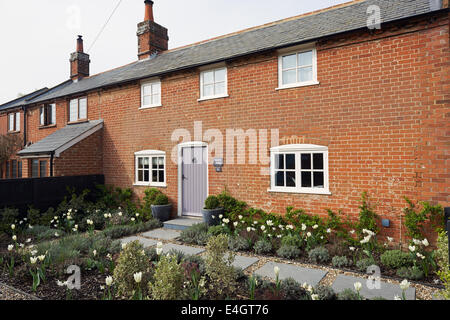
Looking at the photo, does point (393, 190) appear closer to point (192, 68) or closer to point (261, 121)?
point (261, 121)

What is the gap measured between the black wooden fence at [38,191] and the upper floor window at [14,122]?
940 cm

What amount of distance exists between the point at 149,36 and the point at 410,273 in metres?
14.0

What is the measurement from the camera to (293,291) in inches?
160

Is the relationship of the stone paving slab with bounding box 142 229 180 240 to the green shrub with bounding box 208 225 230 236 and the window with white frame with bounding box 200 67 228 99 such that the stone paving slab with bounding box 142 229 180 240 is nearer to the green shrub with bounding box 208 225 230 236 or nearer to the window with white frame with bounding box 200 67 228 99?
the green shrub with bounding box 208 225 230 236

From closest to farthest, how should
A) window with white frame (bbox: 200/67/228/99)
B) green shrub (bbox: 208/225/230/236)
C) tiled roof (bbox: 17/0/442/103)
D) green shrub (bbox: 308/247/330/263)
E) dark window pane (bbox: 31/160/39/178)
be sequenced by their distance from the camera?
green shrub (bbox: 308/247/330/263) < tiled roof (bbox: 17/0/442/103) < green shrub (bbox: 208/225/230/236) < window with white frame (bbox: 200/67/228/99) < dark window pane (bbox: 31/160/39/178)

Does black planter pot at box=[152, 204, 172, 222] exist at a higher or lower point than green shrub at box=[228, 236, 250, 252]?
higher

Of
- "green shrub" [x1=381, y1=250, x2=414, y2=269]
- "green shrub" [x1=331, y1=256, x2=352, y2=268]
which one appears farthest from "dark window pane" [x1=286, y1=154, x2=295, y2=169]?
"green shrub" [x1=381, y1=250, x2=414, y2=269]

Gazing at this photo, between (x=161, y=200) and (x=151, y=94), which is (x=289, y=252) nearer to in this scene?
(x=161, y=200)

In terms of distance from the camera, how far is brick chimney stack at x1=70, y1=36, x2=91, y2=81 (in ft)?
56.3

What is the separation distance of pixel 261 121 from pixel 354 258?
14.1 ft

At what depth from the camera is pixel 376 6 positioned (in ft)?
26.0

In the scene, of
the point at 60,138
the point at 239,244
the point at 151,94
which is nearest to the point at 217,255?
the point at 239,244

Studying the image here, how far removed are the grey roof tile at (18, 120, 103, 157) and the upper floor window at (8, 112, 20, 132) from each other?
618 cm
